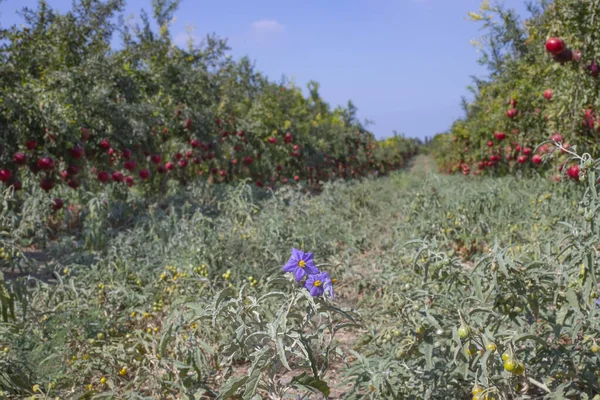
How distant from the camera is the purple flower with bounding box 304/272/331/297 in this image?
5.30ft

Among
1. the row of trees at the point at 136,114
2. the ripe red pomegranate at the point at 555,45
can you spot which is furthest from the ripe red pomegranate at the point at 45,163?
the ripe red pomegranate at the point at 555,45

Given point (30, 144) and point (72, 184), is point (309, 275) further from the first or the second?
point (72, 184)

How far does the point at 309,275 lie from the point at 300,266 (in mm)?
45

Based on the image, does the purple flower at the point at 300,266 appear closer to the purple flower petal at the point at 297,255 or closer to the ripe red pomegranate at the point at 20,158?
the purple flower petal at the point at 297,255

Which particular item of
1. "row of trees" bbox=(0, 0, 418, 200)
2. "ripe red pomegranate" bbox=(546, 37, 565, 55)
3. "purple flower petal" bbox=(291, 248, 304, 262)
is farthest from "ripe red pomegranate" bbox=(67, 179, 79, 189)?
"ripe red pomegranate" bbox=(546, 37, 565, 55)

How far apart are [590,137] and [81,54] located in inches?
260

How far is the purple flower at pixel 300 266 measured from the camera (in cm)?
164

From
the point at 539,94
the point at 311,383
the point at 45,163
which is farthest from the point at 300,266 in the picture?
the point at 539,94

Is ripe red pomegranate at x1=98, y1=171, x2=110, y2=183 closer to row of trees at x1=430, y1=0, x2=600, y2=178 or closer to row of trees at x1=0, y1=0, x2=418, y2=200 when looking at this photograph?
row of trees at x1=0, y1=0, x2=418, y2=200

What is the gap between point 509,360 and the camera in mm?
1396

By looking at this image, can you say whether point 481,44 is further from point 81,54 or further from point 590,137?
point 81,54

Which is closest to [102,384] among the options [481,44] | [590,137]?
[590,137]

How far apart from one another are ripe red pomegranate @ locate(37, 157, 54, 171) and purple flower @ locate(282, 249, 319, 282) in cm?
409

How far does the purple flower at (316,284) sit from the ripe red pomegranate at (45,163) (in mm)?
4136
